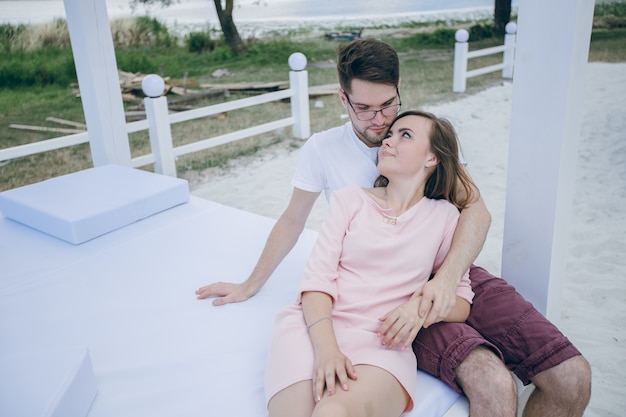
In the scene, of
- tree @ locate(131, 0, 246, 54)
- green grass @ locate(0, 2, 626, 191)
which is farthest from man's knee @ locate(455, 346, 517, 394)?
tree @ locate(131, 0, 246, 54)

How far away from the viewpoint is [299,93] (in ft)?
18.5

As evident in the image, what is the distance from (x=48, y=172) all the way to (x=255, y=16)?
5.25 m

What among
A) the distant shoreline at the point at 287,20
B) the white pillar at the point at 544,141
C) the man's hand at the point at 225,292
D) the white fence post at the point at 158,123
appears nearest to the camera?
the white pillar at the point at 544,141

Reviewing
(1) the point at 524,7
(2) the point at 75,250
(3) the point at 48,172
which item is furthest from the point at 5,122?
(1) the point at 524,7

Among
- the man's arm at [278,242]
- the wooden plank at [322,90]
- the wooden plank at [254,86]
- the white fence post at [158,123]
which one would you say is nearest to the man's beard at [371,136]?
the man's arm at [278,242]

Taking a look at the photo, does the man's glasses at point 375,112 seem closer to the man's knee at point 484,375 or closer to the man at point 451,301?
the man at point 451,301

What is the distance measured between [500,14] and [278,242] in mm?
11285

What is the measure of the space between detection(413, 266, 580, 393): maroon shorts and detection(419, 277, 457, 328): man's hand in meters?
0.07

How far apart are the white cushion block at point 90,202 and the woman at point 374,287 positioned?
1.35 meters

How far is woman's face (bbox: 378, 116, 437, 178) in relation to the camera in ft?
4.62

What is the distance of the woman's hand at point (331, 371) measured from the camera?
1.06 m

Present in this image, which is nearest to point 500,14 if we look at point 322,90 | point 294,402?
point 322,90

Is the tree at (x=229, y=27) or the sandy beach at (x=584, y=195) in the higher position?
the tree at (x=229, y=27)

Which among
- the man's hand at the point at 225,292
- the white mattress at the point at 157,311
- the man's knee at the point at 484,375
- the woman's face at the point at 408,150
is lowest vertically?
the white mattress at the point at 157,311
